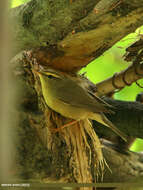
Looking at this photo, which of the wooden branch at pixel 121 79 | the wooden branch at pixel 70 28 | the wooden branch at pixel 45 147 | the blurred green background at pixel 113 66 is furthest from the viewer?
the wooden branch at pixel 121 79

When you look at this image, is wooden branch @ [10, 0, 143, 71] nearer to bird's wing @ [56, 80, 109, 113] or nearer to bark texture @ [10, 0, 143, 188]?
bark texture @ [10, 0, 143, 188]

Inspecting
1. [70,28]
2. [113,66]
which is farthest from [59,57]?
[113,66]

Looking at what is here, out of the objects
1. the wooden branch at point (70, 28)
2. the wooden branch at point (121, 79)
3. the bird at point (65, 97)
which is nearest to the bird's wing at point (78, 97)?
the bird at point (65, 97)

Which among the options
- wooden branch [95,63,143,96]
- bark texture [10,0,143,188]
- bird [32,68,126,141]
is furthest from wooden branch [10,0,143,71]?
wooden branch [95,63,143,96]

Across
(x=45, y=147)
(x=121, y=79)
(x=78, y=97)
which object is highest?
(x=121, y=79)

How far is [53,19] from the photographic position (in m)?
0.92

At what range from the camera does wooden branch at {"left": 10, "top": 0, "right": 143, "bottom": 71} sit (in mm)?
879

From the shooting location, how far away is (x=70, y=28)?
0.94 meters

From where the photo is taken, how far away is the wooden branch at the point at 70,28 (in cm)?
88

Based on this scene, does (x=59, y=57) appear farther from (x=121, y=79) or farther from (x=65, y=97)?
(x=121, y=79)

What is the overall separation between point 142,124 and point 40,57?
56 centimetres

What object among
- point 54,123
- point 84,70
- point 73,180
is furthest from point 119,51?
point 73,180

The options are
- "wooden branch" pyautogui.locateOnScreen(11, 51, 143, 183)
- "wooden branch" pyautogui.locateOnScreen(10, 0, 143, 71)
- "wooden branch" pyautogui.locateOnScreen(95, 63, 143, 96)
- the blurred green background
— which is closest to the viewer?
"wooden branch" pyautogui.locateOnScreen(10, 0, 143, 71)

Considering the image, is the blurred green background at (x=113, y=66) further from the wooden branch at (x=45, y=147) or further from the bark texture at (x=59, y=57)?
the wooden branch at (x=45, y=147)
